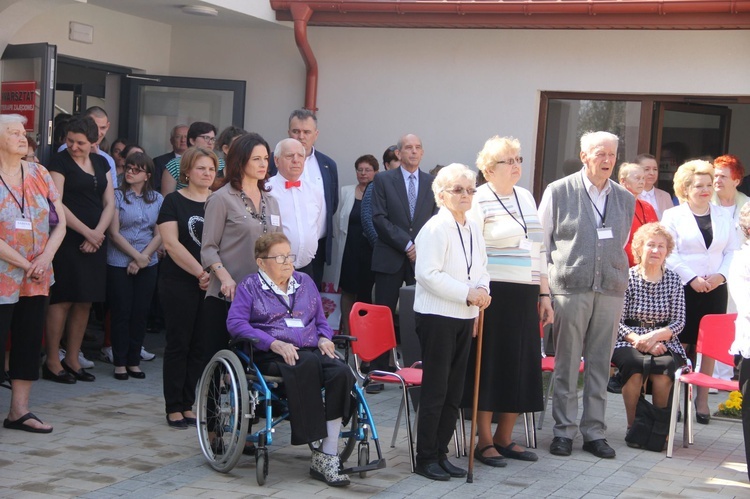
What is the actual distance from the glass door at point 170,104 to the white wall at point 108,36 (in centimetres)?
29

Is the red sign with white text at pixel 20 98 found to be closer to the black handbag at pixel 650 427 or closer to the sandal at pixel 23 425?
the sandal at pixel 23 425

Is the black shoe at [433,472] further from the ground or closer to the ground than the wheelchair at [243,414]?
closer to the ground

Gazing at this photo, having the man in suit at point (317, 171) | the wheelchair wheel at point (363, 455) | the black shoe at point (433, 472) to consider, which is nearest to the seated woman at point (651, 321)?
the black shoe at point (433, 472)

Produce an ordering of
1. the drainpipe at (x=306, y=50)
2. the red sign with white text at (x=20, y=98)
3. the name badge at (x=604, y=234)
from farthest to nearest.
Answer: the drainpipe at (x=306, y=50), the red sign with white text at (x=20, y=98), the name badge at (x=604, y=234)

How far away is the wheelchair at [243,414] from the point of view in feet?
18.2

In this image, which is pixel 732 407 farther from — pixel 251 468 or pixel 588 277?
pixel 251 468

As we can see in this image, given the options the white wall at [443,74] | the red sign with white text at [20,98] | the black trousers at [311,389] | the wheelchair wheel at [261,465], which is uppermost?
the white wall at [443,74]

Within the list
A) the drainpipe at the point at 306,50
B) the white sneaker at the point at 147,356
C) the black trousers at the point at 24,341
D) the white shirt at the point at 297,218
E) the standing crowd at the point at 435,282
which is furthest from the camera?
the drainpipe at the point at 306,50

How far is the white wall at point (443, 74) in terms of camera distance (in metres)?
9.66

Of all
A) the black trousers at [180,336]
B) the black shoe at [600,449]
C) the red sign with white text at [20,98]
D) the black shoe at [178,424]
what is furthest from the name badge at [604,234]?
the red sign with white text at [20,98]

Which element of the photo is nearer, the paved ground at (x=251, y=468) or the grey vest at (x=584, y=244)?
the paved ground at (x=251, y=468)

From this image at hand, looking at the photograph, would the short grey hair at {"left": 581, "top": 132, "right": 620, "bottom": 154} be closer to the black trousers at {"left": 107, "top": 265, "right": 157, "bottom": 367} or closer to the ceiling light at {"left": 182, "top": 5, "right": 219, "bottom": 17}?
the black trousers at {"left": 107, "top": 265, "right": 157, "bottom": 367}

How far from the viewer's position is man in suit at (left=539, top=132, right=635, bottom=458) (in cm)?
658

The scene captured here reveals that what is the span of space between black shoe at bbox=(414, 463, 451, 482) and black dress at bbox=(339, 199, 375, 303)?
3.96 meters
